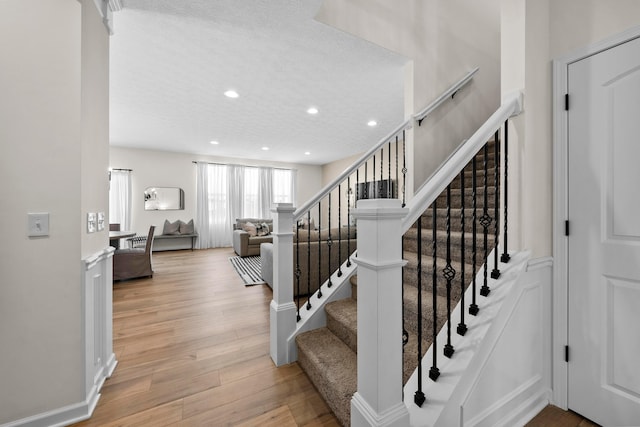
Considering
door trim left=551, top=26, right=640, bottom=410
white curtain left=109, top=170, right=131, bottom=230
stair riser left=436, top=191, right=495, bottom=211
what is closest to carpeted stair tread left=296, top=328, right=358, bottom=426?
door trim left=551, top=26, right=640, bottom=410

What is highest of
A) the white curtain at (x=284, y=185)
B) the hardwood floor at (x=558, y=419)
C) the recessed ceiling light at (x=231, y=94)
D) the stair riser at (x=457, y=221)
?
the recessed ceiling light at (x=231, y=94)

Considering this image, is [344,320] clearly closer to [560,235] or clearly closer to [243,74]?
[560,235]

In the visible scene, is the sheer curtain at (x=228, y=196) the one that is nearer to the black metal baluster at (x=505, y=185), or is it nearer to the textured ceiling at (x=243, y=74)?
the textured ceiling at (x=243, y=74)

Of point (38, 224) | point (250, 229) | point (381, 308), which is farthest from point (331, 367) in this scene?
point (250, 229)

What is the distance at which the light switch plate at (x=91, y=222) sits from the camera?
1.54m

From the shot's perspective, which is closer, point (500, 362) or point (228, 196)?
point (500, 362)

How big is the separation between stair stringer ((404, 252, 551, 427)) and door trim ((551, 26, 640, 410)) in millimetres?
48

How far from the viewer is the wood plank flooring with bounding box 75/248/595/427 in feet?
4.69

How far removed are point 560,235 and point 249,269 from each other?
439 centimetres

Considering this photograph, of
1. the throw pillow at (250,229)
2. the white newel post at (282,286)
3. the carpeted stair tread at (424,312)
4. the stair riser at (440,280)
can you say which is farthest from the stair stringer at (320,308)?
the throw pillow at (250,229)

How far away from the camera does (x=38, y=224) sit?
1324 mm

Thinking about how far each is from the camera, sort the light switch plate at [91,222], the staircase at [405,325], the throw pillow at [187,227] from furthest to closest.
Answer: the throw pillow at [187,227] → the light switch plate at [91,222] → the staircase at [405,325]

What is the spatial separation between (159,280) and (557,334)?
15.5ft

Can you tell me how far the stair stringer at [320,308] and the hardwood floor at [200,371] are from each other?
0.57 ft
